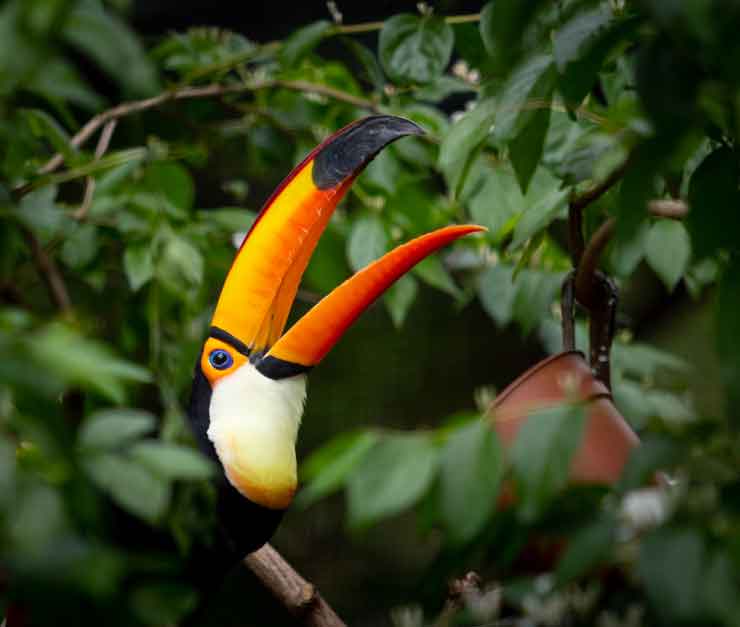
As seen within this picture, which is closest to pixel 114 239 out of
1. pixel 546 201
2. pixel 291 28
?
pixel 546 201

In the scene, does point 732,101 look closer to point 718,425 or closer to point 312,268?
point 718,425

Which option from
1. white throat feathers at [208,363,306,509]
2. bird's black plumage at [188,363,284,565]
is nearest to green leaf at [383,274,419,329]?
white throat feathers at [208,363,306,509]

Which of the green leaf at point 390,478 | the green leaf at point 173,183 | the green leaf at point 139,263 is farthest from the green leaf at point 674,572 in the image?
the green leaf at point 173,183

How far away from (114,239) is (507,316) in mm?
594

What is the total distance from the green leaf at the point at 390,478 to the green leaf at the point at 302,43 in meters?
1.05

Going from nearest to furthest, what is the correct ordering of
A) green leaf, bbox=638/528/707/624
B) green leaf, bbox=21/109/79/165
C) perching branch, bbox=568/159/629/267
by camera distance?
green leaf, bbox=638/528/707/624, perching branch, bbox=568/159/629/267, green leaf, bbox=21/109/79/165

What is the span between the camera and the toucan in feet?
4.07

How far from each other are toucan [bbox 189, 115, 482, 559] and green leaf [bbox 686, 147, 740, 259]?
446 millimetres

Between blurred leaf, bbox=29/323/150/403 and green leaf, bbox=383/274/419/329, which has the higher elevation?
blurred leaf, bbox=29/323/150/403

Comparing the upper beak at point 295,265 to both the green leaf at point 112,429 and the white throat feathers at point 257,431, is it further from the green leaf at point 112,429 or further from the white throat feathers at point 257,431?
the green leaf at point 112,429

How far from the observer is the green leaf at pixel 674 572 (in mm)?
539

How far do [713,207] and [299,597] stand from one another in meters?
0.61

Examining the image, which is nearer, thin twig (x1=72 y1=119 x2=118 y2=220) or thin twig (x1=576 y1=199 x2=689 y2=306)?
thin twig (x1=576 y1=199 x2=689 y2=306)

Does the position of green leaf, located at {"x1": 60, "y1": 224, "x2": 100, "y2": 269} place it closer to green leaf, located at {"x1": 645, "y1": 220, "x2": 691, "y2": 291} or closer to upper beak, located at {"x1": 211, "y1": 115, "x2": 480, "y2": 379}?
upper beak, located at {"x1": 211, "y1": 115, "x2": 480, "y2": 379}
